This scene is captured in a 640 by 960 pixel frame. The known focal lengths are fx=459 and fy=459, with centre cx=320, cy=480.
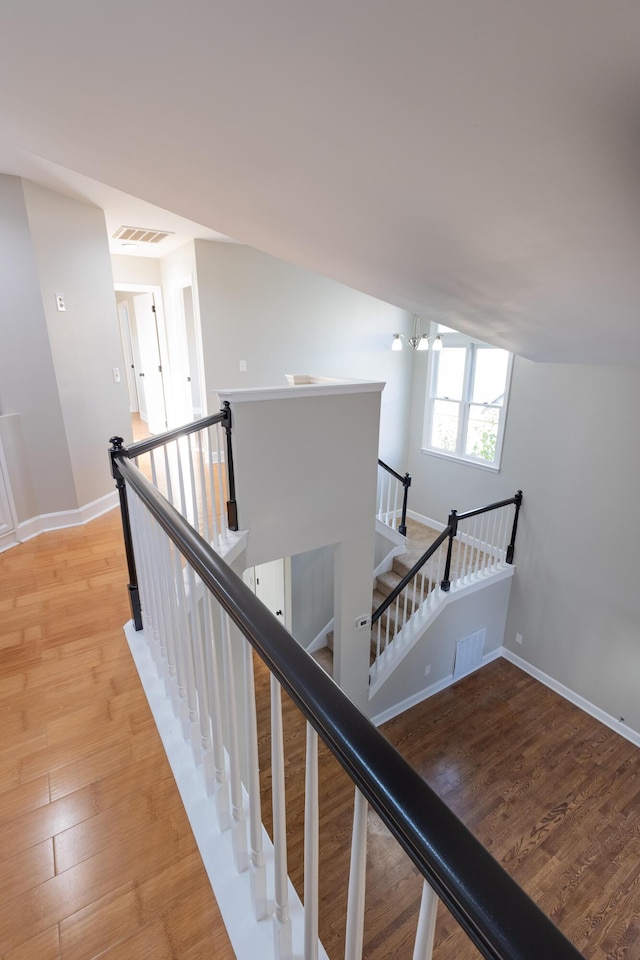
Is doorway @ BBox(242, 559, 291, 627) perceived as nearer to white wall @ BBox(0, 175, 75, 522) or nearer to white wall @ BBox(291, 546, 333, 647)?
white wall @ BBox(291, 546, 333, 647)

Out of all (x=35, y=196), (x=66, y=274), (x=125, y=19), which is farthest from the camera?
(x=66, y=274)

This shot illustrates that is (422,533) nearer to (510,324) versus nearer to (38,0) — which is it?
(510,324)

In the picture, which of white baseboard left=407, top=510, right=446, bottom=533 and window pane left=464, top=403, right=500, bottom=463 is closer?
window pane left=464, top=403, right=500, bottom=463

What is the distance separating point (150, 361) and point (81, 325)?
3.20m

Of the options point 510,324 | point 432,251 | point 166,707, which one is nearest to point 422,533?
point 510,324

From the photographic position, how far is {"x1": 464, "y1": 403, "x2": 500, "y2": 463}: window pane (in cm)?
599

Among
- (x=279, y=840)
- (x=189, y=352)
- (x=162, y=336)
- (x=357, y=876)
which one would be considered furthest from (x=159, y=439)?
(x=162, y=336)

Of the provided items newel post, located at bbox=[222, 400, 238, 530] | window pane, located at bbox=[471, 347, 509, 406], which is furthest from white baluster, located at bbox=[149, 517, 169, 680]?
window pane, located at bbox=[471, 347, 509, 406]

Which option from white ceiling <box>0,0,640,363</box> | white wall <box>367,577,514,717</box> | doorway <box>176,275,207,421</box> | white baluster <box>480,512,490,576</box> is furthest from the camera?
doorway <box>176,275,207,421</box>

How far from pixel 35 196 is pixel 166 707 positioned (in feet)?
11.5

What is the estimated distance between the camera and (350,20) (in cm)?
92

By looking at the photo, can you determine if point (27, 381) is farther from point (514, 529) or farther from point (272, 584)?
point (514, 529)

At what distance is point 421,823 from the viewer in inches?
17.7

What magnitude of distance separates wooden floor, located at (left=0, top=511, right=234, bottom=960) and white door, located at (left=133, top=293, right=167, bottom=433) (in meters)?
4.92
